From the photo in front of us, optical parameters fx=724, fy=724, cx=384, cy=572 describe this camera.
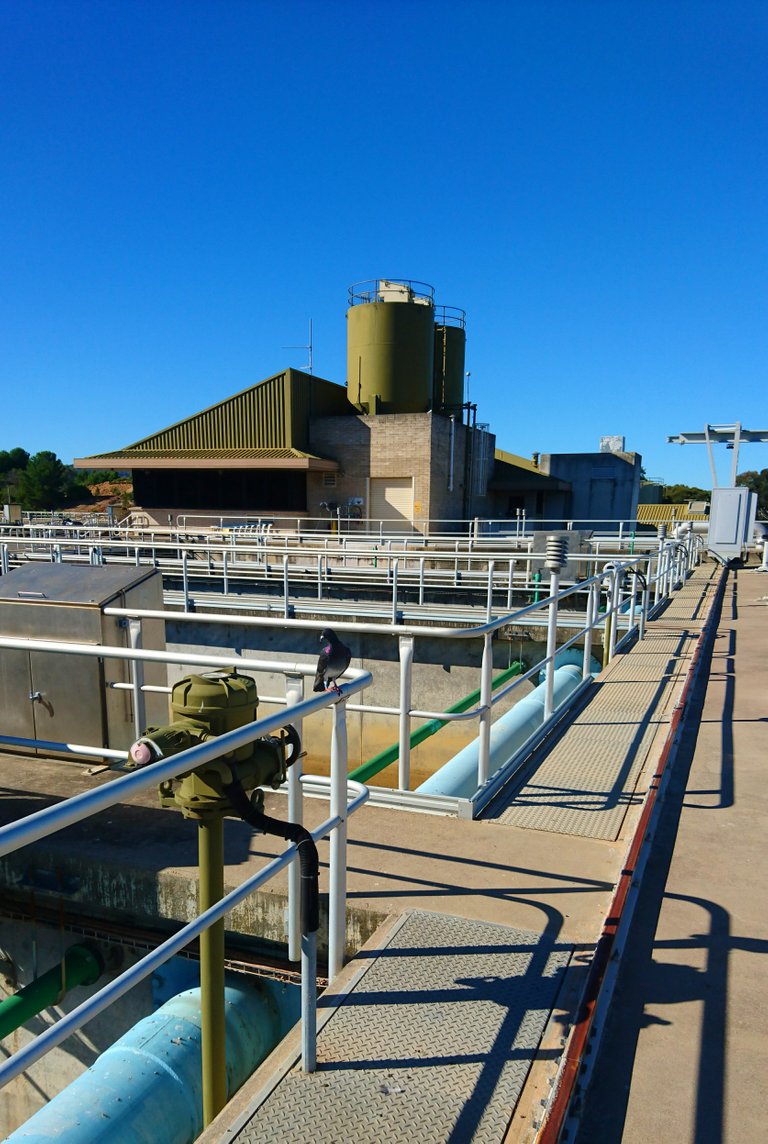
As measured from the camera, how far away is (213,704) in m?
2.40

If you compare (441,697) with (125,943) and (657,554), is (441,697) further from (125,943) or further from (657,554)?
(125,943)

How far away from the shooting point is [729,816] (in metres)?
4.32

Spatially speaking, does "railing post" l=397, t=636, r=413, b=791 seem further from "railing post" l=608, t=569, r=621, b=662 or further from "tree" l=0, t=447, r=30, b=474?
"tree" l=0, t=447, r=30, b=474

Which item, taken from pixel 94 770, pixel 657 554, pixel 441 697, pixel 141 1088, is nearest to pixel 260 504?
pixel 441 697

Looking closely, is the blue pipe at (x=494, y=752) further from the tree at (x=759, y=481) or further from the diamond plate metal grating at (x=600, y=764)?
the tree at (x=759, y=481)

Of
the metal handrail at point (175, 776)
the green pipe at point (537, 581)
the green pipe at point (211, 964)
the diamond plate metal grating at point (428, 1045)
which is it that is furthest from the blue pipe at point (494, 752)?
the green pipe at point (537, 581)

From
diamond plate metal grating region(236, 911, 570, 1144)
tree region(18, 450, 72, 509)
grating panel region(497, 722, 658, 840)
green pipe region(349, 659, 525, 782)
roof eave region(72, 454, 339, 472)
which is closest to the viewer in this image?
diamond plate metal grating region(236, 911, 570, 1144)

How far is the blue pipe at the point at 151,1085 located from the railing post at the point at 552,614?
3.38 meters

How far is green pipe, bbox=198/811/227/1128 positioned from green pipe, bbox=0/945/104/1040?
160cm

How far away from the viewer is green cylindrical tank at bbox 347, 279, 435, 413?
35438mm

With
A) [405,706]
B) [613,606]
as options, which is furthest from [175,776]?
[613,606]

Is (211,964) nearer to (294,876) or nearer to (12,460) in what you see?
(294,876)

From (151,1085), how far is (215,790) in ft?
4.40

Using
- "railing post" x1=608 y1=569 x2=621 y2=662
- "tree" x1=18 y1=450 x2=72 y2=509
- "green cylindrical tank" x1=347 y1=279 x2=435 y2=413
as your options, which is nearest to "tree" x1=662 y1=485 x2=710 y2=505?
"green cylindrical tank" x1=347 y1=279 x2=435 y2=413
